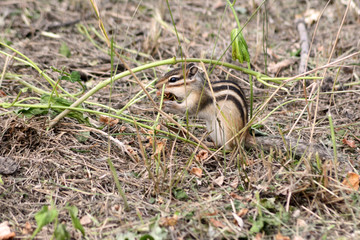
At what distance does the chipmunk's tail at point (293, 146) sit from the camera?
10.7 feet

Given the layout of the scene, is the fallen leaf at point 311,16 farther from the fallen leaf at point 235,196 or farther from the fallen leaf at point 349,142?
the fallen leaf at point 235,196

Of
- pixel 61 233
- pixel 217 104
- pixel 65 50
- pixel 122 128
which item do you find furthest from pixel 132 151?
pixel 65 50

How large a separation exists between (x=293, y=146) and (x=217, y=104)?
698 millimetres

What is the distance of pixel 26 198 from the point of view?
9.93ft

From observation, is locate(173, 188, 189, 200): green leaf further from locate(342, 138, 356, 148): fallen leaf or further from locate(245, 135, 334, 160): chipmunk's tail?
locate(342, 138, 356, 148): fallen leaf

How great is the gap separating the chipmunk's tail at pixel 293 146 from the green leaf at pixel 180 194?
2.24 ft

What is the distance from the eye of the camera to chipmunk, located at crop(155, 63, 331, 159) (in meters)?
3.65

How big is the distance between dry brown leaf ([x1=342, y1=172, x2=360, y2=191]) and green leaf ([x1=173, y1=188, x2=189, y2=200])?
1.08 m

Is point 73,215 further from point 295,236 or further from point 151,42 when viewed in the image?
point 151,42

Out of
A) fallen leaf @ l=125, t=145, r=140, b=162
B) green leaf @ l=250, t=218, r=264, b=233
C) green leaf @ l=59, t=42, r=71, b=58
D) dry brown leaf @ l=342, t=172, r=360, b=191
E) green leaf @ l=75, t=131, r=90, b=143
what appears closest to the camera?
green leaf @ l=250, t=218, r=264, b=233

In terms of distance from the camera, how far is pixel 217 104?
3.67 m

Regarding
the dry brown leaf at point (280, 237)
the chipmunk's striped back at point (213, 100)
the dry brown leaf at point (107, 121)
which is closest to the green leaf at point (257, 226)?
the dry brown leaf at point (280, 237)

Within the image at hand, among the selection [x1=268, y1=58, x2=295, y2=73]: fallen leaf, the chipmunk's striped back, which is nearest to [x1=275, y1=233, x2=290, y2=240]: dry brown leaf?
the chipmunk's striped back

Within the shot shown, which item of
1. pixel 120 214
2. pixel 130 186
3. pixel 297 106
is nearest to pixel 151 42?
pixel 297 106
